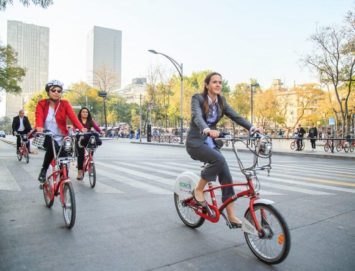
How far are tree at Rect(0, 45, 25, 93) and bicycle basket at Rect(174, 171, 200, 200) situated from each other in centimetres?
3311

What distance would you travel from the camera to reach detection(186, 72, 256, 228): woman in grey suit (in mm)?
3824

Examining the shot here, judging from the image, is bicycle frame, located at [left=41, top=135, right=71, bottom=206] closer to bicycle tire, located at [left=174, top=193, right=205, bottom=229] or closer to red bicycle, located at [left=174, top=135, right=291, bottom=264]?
bicycle tire, located at [left=174, top=193, right=205, bottom=229]

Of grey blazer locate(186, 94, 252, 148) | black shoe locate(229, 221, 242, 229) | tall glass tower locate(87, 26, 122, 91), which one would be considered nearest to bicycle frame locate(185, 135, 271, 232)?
black shoe locate(229, 221, 242, 229)

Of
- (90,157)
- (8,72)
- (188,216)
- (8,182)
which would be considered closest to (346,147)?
(90,157)

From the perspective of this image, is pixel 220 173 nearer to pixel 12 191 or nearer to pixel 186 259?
pixel 186 259

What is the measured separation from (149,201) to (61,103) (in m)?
2.15

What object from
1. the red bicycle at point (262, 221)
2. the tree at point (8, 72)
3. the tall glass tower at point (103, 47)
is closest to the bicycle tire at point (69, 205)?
the red bicycle at point (262, 221)

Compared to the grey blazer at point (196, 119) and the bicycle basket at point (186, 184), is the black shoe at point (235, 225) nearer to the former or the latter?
the bicycle basket at point (186, 184)

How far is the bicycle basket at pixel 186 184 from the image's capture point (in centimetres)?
426

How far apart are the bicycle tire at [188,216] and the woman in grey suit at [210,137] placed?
357 millimetres

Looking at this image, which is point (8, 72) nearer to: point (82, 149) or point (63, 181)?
point (82, 149)

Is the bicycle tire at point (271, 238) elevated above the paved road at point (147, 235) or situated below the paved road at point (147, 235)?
above

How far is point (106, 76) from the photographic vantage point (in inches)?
2205

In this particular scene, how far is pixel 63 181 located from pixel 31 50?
150 metres
